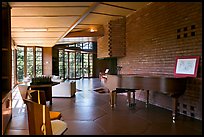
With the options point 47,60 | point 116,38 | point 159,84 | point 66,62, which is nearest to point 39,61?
point 47,60

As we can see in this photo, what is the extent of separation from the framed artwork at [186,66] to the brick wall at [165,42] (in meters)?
0.10

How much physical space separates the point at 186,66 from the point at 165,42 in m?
1.13

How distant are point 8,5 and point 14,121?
254cm

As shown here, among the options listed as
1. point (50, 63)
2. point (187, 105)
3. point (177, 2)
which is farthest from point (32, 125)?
point (50, 63)

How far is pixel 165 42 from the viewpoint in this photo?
18.6 feet

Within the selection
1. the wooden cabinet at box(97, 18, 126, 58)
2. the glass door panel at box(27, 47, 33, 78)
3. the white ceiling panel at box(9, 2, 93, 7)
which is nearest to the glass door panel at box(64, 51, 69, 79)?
the glass door panel at box(27, 47, 33, 78)

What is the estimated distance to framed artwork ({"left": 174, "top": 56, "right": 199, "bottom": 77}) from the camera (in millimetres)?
4559

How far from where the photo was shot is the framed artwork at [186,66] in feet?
15.0

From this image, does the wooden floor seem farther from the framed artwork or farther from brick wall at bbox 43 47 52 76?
brick wall at bbox 43 47 52 76

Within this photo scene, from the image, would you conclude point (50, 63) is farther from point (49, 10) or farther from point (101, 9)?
point (49, 10)

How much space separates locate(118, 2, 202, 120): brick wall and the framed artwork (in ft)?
0.34

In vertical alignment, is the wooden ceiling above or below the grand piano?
above

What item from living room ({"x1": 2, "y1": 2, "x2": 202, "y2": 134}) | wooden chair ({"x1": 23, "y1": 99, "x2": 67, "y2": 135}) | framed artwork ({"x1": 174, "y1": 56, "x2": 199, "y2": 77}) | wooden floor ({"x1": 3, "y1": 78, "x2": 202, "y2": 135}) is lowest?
wooden floor ({"x1": 3, "y1": 78, "x2": 202, "y2": 135})

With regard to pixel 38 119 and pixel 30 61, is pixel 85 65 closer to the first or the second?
pixel 30 61
